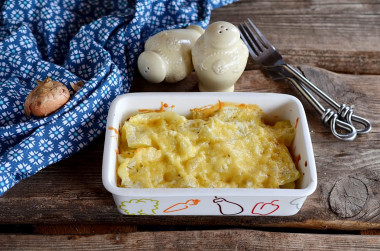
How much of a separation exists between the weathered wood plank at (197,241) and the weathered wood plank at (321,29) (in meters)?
0.48

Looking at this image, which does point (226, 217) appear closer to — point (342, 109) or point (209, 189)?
point (209, 189)

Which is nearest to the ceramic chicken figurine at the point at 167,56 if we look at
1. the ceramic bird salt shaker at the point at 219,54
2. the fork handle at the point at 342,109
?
the ceramic bird salt shaker at the point at 219,54

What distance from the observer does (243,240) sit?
0.79m

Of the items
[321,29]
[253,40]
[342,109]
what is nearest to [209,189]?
[342,109]

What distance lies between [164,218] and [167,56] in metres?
0.36

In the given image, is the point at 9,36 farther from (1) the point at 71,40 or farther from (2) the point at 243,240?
(2) the point at 243,240

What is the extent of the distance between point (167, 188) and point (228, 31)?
360 millimetres

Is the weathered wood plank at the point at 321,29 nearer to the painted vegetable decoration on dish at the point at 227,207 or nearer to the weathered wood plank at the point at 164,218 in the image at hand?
the weathered wood plank at the point at 164,218

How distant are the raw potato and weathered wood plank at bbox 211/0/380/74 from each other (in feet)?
1.63

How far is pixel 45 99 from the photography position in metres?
0.83

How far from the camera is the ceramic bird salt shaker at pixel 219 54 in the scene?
2.84 feet

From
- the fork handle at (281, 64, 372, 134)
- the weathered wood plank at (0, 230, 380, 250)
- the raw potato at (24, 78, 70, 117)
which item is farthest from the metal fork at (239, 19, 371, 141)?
the raw potato at (24, 78, 70, 117)

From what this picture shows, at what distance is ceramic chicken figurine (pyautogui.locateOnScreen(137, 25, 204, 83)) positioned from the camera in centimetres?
94

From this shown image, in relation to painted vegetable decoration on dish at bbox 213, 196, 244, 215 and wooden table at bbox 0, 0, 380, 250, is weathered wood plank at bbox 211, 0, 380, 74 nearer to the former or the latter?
wooden table at bbox 0, 0, 380, 250
